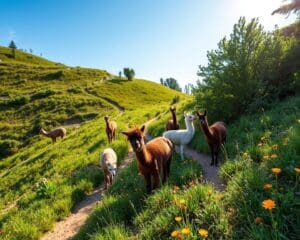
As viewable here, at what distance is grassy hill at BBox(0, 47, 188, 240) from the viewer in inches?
417

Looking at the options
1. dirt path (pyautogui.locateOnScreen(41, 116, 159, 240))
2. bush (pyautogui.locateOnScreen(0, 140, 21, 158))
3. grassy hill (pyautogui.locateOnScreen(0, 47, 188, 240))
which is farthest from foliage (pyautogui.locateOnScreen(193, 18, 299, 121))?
bush (pyautogui.locateOnScreen(0, 140, 21, 158))

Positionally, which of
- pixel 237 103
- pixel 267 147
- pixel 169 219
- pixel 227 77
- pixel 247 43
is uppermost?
pixel 247 43

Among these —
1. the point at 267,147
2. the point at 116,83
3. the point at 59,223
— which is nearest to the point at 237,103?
the point at 267,147

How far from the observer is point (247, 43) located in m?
14.2

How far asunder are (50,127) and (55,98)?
50.9 ft

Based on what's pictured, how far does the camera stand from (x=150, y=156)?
7.61 meters

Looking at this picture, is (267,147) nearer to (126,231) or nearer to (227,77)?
(126,231)

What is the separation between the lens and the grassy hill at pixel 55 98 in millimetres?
45031

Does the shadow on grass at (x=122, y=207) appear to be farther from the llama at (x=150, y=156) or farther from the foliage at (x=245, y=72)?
the foliage at (x=245, y=72)

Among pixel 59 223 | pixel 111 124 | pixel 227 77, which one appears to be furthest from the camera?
pixel 111 124

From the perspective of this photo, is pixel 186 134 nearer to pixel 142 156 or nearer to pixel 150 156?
pixel 150 156

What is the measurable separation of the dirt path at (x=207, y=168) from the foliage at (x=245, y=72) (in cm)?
316

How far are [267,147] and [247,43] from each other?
825 cm

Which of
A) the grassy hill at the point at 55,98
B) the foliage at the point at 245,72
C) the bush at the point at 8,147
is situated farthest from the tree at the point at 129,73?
the foliage at the point at 245,72
